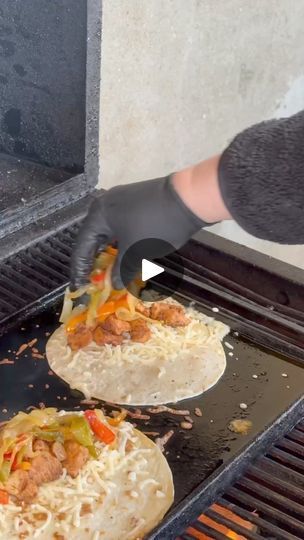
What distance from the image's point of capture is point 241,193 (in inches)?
62.7

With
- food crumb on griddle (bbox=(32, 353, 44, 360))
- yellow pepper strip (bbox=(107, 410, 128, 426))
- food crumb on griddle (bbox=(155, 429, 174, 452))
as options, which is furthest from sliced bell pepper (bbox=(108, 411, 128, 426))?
food crumb on griddle (bbox=(32, 353, 44, 360))

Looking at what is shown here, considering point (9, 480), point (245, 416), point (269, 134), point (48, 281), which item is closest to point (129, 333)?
point (48, 281)

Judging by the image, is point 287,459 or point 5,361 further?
point 5,361

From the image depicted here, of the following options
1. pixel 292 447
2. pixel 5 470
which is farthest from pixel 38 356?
pixel 292 447

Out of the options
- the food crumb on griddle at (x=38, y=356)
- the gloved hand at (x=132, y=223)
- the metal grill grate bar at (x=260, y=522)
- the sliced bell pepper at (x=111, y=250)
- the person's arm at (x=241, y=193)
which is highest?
the person's arm at (x=241, y=193)

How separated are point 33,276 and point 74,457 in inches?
29.7

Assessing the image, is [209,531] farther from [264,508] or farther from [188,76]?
[188,76]

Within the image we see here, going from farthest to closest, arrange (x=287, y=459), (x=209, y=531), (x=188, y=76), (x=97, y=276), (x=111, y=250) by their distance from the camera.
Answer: (x=188, y=76) < (x=97, y=276) < (x=111, y=250) < (x=287, y=459) < (x=209, y=531)

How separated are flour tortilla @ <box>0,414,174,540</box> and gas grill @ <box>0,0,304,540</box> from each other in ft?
0.19

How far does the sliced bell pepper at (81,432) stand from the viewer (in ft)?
6.12

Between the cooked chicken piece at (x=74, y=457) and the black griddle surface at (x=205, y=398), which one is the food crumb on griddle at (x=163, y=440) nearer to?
the black griddle surface at (x=205, y=398)

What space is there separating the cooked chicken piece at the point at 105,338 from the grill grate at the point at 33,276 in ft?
0.65

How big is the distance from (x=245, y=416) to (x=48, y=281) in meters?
0.75

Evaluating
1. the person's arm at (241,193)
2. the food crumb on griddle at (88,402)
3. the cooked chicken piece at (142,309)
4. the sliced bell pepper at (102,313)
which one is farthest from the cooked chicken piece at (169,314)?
the person's arm at (241,193)
